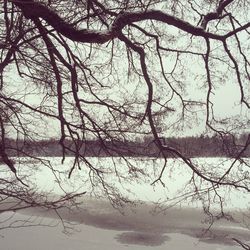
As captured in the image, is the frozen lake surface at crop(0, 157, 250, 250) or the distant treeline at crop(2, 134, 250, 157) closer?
the distant treeline at crop(2, 134, 250, 157)

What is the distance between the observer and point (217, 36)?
5.19 m

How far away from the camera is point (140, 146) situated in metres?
6.68

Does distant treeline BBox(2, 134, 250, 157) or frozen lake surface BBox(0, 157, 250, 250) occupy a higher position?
distant treeline BBox(2, 134, 250, 157)

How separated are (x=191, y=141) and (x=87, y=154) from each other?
1.58 metres

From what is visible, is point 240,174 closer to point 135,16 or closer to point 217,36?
point 217,36

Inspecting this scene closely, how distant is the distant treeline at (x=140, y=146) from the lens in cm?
655

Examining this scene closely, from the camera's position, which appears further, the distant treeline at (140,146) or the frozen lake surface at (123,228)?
the frozen lake surface at (123,228)

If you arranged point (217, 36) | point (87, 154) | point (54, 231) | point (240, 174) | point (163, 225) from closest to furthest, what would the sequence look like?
point (217, 36), point (240, 174), point (87, 154), point (54, 231), point (163, 225)

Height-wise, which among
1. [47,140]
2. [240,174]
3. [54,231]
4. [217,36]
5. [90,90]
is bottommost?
[54,231]

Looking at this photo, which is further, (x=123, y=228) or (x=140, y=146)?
(x=123, y=228)

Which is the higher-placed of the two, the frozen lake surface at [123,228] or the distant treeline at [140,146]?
the distant treeline at [140,146]

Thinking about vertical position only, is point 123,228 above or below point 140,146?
below

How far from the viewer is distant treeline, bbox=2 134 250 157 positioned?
21.5ft

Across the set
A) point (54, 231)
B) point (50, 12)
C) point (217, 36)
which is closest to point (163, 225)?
point (54, 231)
